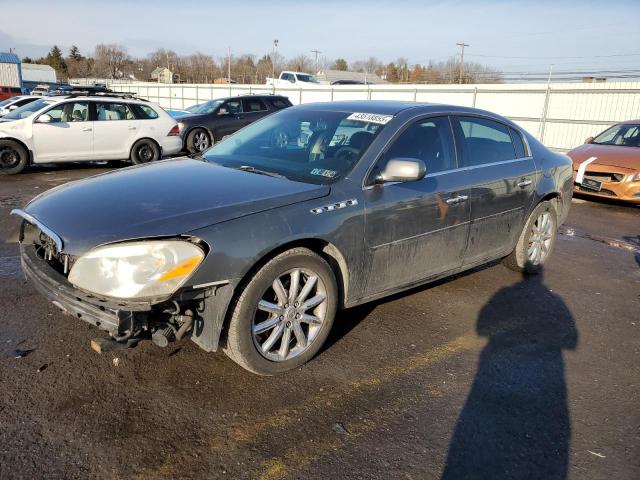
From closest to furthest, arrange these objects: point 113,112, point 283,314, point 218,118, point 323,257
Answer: point 283,314 → point 323,257 → point 113,112 → point 218,118

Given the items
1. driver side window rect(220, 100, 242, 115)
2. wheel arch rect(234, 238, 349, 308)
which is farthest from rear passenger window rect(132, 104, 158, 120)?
wheel arch rect(234, 238, 349, 308)

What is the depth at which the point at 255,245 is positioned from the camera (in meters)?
2.98

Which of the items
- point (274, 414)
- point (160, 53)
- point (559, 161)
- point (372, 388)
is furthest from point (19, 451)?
point (160, 53)

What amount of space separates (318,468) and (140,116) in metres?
11.1

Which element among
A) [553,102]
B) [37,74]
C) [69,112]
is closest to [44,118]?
[69,112]

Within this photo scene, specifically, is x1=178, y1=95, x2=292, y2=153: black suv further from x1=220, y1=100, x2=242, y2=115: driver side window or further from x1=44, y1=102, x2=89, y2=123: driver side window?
x1=44, y1=102, x2=89, y2=123: driver side window

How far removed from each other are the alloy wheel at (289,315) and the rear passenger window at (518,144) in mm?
2815

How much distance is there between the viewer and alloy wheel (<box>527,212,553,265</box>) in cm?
539

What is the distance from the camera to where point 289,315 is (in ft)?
10.7

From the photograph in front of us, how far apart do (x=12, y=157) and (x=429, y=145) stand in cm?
973

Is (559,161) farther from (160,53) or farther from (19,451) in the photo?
(160,53)

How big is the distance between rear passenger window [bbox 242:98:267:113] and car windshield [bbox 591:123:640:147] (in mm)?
9258

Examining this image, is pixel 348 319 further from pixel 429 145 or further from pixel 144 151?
pixel 144 151

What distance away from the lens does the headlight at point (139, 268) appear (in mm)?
2730
